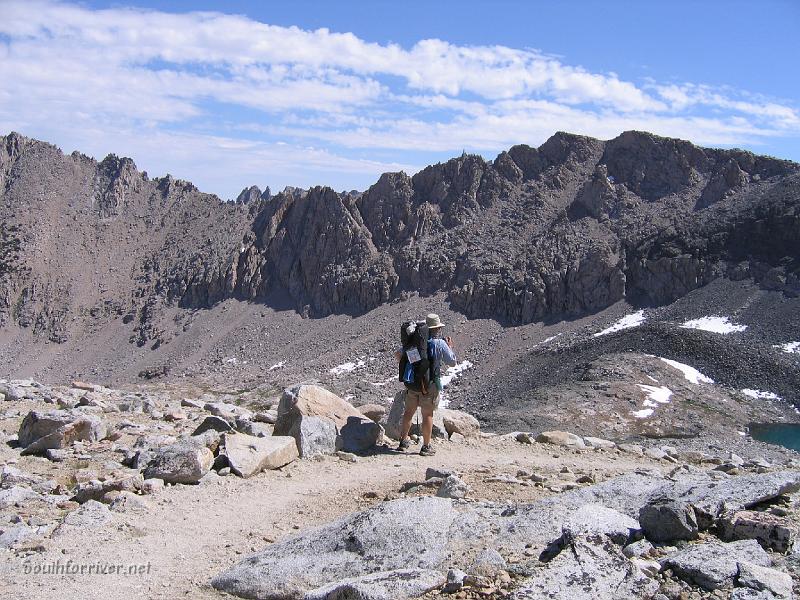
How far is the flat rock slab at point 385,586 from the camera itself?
6.72m

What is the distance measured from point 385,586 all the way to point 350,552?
3.88ft

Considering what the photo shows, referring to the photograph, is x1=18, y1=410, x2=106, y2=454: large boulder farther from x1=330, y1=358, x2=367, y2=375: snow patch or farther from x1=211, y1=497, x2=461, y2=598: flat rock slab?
x1=330, y1=358, x2=367, y2=375: snow patch

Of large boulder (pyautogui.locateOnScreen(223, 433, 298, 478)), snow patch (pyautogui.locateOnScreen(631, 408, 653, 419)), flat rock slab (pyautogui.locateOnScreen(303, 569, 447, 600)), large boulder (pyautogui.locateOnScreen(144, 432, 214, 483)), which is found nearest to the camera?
flat rock slab (pyautogui.locateOnScreen(303, 569, 447, 600))

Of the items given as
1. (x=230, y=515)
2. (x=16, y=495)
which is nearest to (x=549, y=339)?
(x=230, y=515)

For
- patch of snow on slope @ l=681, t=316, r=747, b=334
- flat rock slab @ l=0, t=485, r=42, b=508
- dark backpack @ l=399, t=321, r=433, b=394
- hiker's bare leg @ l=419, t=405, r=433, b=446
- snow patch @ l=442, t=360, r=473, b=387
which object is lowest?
snow patch @ l=442, t=360, r=473, b=387

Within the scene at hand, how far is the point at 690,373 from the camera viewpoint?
59.4 m

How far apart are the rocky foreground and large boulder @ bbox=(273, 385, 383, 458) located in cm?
4

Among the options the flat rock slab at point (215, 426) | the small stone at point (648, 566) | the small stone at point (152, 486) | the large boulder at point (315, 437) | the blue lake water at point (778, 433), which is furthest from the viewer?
the blue lake water at point (778, 433)

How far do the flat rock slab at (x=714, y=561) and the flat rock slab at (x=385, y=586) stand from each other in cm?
239

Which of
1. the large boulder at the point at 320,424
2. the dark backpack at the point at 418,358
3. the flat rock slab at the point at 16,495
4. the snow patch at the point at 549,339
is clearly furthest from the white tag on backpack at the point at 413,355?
the snow patch at the point at 549,339

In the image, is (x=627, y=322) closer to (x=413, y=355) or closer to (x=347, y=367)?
(x=347, y=367)

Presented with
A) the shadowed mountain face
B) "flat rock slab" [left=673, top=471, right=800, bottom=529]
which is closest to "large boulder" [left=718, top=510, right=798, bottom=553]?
"flat rock slab" [left=673, top=471, right=800, bottom=529]

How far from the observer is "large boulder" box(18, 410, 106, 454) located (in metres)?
13.7

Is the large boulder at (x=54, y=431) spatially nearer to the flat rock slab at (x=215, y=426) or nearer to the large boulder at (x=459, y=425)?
the flat rock slab at (x=215, y=426)
